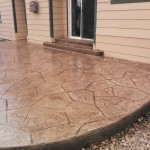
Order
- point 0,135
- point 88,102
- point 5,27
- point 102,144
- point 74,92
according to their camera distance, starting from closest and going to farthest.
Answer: point 0,135
point 102,144
point 88,102
point 74,92
point 5,27

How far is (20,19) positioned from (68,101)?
6.67 m

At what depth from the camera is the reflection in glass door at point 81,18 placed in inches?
219

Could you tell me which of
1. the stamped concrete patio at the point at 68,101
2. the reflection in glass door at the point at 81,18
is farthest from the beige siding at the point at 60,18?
the stamped concrete patio at the point at 68,101

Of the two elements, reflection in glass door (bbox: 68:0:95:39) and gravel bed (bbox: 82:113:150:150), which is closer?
gravel bed (bbox: 82:113:150:150)

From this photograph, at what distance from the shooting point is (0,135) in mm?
1890

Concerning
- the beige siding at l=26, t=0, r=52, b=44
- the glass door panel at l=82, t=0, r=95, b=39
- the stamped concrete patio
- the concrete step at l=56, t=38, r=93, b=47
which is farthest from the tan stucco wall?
the stamped concrete patio

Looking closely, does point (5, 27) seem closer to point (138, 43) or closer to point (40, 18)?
point (40, 18)

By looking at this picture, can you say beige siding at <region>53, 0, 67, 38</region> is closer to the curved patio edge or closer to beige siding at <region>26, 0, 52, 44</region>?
beige siding at <region>26, 0, 52, 44</region>

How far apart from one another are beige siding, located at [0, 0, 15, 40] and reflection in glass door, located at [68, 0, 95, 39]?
321 centimetres

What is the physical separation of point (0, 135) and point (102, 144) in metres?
1.06

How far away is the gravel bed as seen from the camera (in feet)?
6.55

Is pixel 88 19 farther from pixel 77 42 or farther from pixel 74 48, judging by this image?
pixel 74 48

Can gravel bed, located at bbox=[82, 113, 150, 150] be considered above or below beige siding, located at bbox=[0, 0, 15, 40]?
below

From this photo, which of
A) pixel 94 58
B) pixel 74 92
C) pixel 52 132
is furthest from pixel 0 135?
pixel 94 58
